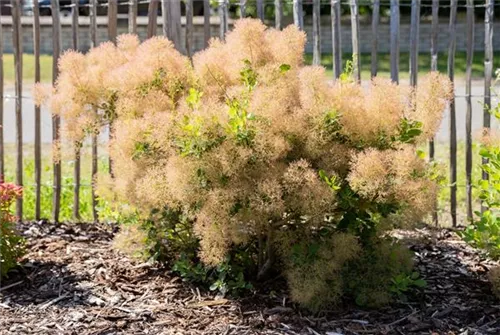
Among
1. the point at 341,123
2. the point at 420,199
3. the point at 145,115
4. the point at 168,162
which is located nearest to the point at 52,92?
the point at 145,115

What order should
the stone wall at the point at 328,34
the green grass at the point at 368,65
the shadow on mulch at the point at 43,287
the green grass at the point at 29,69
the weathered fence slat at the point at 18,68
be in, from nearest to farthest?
the shadow on mulch at the point at 43,287
the weathered fence slat at the point at 18,68
the green grass at the point at 29,69
the green grass at the point at 368,65
the stone wall at the point at 328,34

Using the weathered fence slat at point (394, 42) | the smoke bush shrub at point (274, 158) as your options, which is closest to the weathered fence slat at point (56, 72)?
the smoke bush shrub at point (274, 158)

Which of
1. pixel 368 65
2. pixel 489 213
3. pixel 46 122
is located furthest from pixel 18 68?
pixel 368 65

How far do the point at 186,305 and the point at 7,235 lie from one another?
3.47 feet

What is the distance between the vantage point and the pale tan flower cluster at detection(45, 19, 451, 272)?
376 centimetres

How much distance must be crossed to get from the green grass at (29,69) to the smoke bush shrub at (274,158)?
379 inches

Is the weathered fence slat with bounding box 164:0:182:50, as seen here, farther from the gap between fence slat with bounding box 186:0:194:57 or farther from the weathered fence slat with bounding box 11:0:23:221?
the weathered fence slat with bounding box 11:0:23:221

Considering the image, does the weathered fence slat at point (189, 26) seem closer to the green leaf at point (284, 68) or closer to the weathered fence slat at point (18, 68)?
the weathered fence slat at point (18, 68)

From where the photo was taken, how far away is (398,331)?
3.95 m

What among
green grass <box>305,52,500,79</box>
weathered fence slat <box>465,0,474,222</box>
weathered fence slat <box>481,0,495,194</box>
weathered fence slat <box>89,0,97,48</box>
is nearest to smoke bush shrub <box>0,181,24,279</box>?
weathered fence slat <box>89,0,97,48</box>

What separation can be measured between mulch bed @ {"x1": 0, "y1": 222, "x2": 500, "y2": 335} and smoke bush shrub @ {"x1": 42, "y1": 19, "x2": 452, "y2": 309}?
0.14 meters

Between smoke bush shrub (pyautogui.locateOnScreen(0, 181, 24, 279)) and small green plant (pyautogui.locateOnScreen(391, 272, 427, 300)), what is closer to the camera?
small green plant (pyautogui.locateOnScreen(391, 272, 427, 300))

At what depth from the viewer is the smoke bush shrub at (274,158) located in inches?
148

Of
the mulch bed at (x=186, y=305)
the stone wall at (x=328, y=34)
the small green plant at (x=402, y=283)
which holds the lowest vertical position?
the mulch bed at (x=186, y=305)
